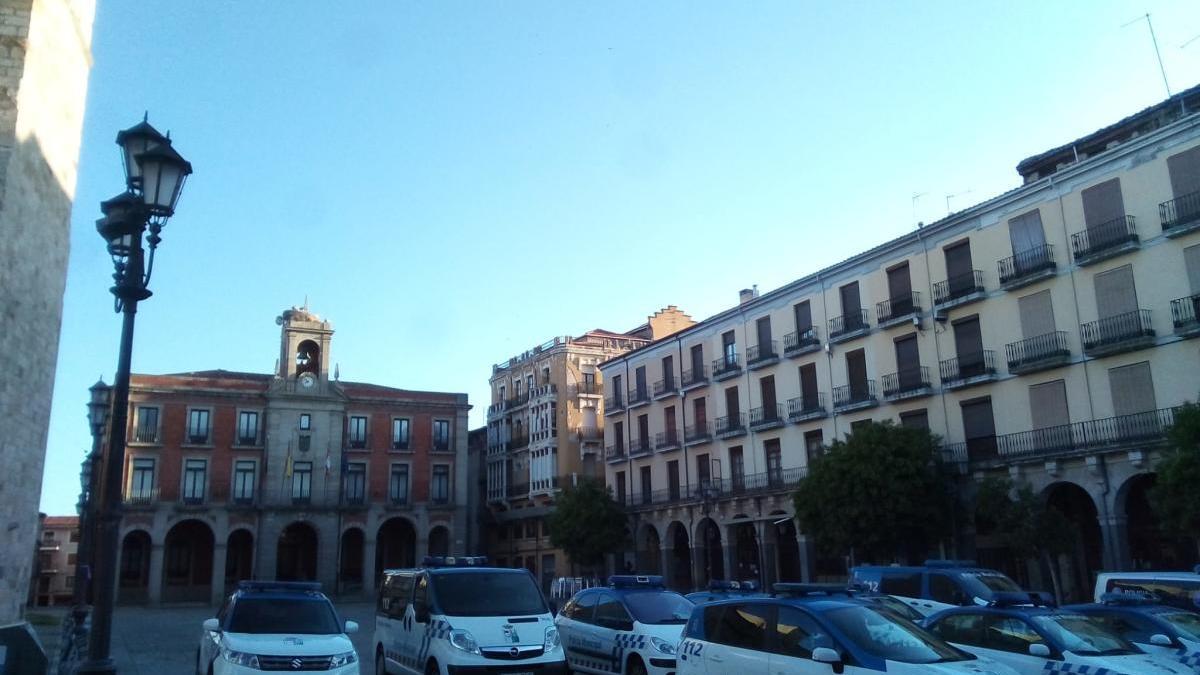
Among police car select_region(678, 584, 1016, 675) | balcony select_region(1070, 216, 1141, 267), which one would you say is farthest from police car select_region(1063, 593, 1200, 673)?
balcony select_region(1070, 216, 1141, 267)

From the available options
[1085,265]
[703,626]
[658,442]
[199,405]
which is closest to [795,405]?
[658,442]

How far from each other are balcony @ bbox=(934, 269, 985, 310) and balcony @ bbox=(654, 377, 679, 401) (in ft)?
50.6

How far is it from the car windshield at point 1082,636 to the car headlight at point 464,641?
22.8 ft

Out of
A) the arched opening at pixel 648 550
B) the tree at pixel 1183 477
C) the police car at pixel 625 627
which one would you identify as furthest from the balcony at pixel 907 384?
the police car at pixel 625 627

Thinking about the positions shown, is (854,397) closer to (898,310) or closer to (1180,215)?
(898,310)

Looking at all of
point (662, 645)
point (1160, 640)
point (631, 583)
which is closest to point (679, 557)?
point (631, 583)

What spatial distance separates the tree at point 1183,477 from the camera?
21.0m

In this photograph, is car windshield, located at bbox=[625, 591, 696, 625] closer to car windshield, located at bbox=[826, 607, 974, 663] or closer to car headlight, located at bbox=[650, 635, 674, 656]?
car headlight, located at bbox=[650, 635, 674, 656]

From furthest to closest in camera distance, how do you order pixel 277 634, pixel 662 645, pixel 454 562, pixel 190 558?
1. pixel 190 558
2. pixel 454 562
3. pixel 662 645
4. pixel 277 634

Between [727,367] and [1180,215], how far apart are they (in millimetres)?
19614

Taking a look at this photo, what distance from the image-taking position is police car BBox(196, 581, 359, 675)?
1116cm

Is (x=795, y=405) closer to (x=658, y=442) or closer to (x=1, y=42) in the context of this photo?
(x=658, y=442)

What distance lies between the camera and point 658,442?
4491cm

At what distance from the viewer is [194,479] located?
49906mm
